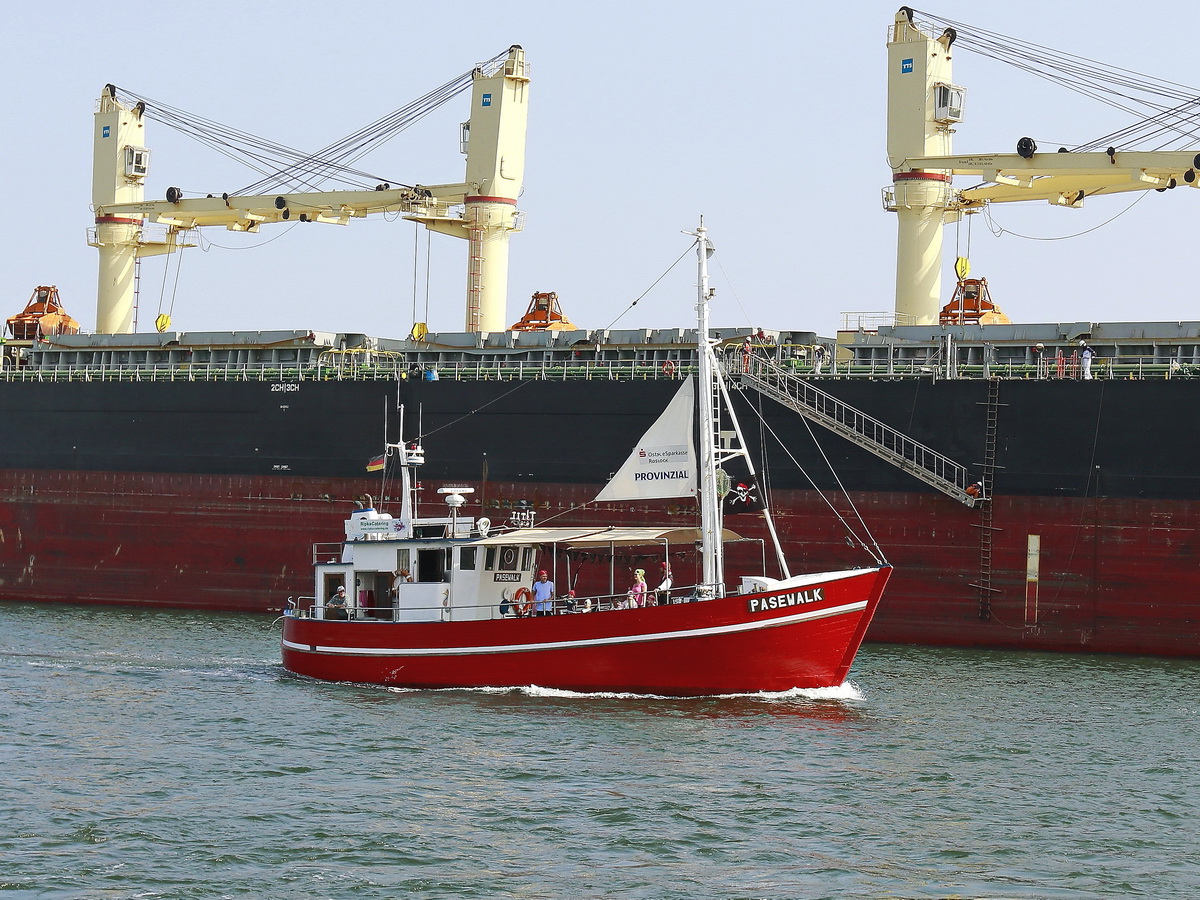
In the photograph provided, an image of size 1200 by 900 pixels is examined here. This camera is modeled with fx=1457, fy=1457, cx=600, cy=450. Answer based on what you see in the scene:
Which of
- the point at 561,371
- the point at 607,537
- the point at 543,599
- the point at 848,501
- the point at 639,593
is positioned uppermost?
the point at 561,371

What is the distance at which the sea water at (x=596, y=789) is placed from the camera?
15.1 m

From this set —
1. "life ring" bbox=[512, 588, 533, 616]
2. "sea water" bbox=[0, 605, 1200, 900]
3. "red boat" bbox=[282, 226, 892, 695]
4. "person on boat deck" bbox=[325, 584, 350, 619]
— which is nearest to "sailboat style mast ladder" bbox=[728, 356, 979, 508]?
"sea water" bbox=[0, 605, 1200, 900]

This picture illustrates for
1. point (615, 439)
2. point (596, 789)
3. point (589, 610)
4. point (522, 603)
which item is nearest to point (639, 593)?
point (589, 610)

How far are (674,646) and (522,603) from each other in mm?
2979

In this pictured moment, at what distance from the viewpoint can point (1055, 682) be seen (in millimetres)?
25734

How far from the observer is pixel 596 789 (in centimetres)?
1820

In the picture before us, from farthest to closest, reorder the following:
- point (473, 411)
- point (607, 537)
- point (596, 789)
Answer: point (473, 411)
point (607, 537)
point (596, 789)

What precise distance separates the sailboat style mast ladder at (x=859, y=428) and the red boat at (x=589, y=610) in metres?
7.20

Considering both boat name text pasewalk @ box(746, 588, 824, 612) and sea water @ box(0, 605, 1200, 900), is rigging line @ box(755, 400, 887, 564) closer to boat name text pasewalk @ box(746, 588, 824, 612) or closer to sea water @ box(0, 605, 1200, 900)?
sea water @ box(0, 605, 1200, 900)

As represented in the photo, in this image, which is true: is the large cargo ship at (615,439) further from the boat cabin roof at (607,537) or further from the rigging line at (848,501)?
the boat cabin roof at (607,537)

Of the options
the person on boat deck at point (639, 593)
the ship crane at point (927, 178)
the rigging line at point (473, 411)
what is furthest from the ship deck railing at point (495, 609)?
the ship crane at point (927, 178)

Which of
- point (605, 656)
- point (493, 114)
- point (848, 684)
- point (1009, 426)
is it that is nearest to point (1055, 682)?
point (848, 684)

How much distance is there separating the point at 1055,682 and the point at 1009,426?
6.53 meters

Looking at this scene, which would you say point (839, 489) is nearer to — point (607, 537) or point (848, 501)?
point (848, 501)
